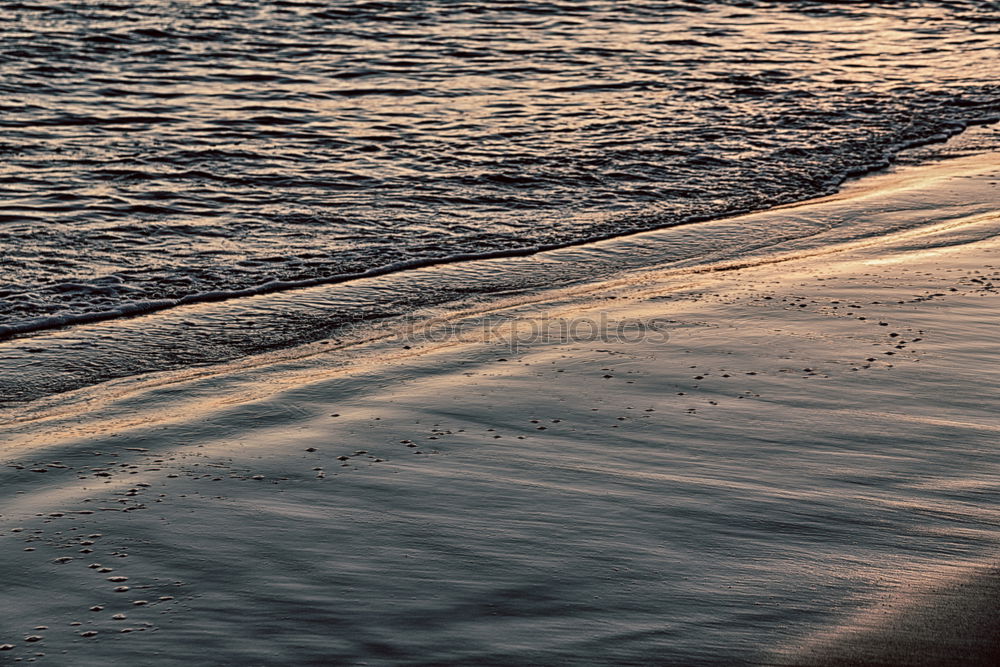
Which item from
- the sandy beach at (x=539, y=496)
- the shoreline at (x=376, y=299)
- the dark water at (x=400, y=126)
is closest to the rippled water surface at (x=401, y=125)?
the dark water at (x=400, y=126)

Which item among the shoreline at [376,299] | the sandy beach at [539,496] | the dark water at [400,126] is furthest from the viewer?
the dark water at [400,126]

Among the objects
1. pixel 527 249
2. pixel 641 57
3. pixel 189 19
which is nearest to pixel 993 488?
pixel 527 249

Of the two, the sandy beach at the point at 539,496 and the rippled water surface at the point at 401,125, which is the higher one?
the rippled water surface at the point at 401,125

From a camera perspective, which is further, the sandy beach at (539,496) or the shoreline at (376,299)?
the shoreline at (376,299)

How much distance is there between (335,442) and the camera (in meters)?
3.93

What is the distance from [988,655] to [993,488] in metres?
0.96

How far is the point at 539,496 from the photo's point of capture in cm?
350

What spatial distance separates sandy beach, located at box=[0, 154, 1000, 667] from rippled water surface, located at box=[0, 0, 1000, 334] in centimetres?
156

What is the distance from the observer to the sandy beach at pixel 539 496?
9.20 feet

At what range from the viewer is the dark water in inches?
265

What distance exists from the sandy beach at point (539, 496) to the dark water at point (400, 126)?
1.49m

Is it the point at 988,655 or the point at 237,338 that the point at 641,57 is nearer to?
the point at 237,338

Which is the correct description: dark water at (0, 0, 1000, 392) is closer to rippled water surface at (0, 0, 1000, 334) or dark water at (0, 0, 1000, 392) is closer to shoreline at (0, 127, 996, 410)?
rippled water surface at (0, 0, 1000, 334)

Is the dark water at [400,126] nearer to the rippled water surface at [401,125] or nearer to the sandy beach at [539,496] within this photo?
the rippled water surface at [401,125]
